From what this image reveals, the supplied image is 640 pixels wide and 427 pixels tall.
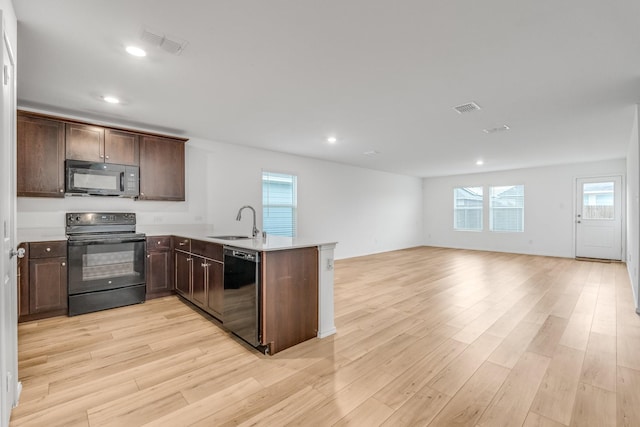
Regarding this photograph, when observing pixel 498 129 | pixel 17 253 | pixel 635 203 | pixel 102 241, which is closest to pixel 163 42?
pixel 17 253

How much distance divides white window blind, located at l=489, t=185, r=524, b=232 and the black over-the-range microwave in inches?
364

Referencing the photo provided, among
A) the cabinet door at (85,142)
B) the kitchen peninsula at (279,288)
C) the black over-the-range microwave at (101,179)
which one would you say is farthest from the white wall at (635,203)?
the cabinet door at (85,142)

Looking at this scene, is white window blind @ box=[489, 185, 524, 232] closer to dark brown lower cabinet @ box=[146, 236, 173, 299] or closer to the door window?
the door window

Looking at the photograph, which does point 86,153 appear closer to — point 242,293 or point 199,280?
point 199,280

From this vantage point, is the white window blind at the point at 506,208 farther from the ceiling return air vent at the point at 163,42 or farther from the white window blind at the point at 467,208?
the ceiling return air vent at the point at 163,42

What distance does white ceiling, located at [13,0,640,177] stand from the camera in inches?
76.9

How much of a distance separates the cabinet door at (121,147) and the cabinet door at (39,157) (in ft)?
1.53

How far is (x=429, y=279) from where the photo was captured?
5332 mm

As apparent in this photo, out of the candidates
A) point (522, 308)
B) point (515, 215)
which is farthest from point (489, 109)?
point (515, 215)

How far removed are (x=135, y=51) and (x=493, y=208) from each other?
9.56 meters

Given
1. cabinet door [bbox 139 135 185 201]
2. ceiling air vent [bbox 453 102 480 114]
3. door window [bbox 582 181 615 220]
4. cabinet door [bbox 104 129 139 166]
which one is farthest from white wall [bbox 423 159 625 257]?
cabinet door [bbox 104 129 139 166]

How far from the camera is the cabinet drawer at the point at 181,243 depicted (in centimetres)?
389

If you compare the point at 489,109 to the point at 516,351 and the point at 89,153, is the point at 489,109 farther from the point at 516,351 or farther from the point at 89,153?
the point at 89,153

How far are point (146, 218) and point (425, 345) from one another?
417 centimetres
